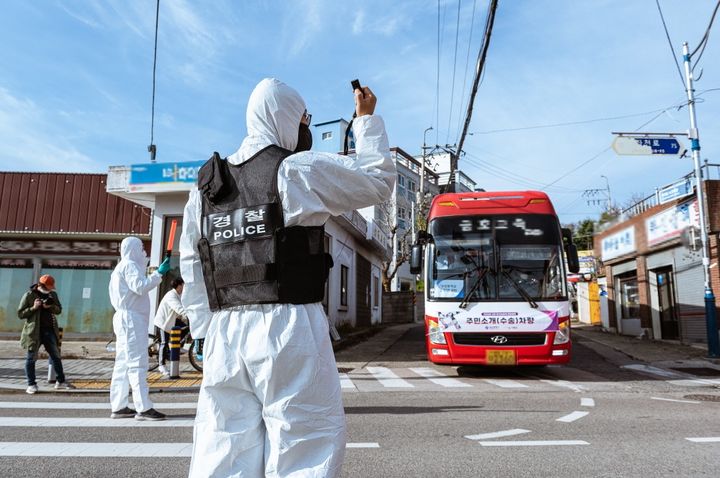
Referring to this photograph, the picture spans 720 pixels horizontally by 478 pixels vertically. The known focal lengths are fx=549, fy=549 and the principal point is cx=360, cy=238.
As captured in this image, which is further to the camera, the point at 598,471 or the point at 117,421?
the point at 117,421

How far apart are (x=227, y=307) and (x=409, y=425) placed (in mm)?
4174

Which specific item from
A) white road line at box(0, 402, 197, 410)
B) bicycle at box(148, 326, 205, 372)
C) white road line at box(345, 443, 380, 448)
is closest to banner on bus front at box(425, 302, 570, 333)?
bicycle at box(148, 326, 205, 372)

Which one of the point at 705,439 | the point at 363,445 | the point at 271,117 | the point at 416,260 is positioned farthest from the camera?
the point at 416,260

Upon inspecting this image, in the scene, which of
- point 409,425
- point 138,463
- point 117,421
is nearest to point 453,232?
point 409,425

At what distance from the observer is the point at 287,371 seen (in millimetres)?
2010

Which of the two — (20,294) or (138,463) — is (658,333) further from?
(20,294)

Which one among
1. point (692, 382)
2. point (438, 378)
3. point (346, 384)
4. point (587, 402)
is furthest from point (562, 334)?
point (346, 384)

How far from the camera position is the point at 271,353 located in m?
2.01

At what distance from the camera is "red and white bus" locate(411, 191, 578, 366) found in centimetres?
947

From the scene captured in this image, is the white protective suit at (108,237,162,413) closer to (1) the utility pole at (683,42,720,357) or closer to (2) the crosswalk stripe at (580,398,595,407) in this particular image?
(2) the crosswalk stripe at (580,398,595,407)

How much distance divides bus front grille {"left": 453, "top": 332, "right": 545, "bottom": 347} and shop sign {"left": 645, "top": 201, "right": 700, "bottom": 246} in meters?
9.27

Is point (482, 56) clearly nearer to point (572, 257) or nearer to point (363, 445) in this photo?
point (572, 257)

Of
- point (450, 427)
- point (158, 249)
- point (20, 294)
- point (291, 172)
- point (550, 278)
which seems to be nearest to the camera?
point (291, 172)

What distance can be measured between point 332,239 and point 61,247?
833 centimetres
